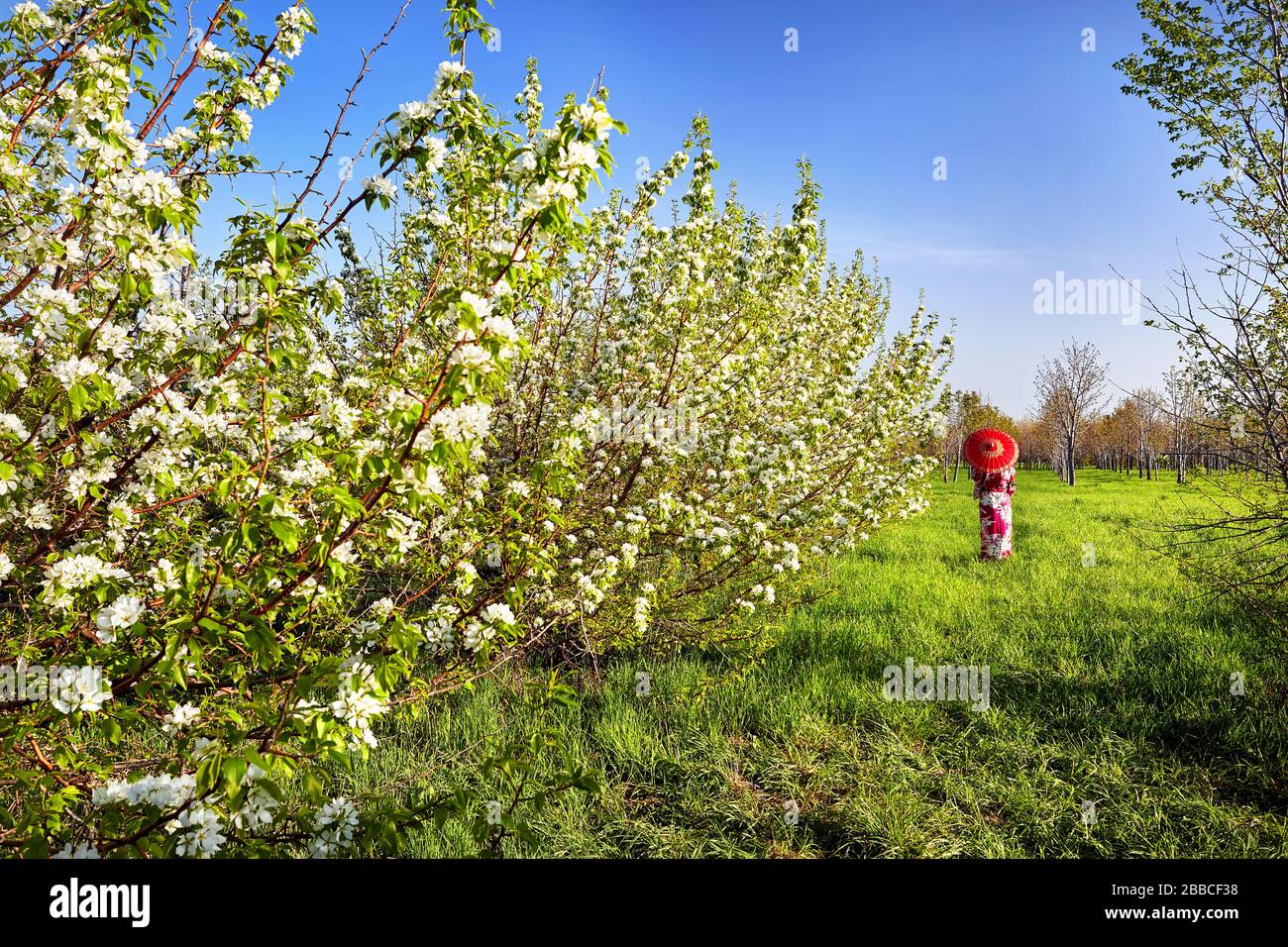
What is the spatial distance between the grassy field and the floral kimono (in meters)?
2.58

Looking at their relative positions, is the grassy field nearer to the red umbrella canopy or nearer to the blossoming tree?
the blossoming tree

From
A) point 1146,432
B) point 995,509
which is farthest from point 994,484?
point 1146,432

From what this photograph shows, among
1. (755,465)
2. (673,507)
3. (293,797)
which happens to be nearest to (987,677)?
(755,465)

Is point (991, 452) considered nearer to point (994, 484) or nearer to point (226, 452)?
point (994, 484)

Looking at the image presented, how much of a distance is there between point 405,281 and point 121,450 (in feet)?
6.04

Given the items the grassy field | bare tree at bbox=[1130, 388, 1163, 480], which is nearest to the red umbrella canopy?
the grassy field

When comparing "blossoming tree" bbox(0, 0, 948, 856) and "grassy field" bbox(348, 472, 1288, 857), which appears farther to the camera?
"grassy field" bbox(348, 472, 1288, 857)

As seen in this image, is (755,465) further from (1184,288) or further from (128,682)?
(128,682)

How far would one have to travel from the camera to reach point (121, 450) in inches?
104

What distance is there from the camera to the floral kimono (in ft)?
31.5

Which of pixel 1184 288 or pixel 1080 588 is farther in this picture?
pixel 1080 588

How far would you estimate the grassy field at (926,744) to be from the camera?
3.63 meters

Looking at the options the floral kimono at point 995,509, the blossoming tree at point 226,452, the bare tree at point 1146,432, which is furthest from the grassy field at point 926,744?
the bare tree at point 1146,432

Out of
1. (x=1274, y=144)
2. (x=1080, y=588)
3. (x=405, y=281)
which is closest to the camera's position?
(x=405, y=281)
